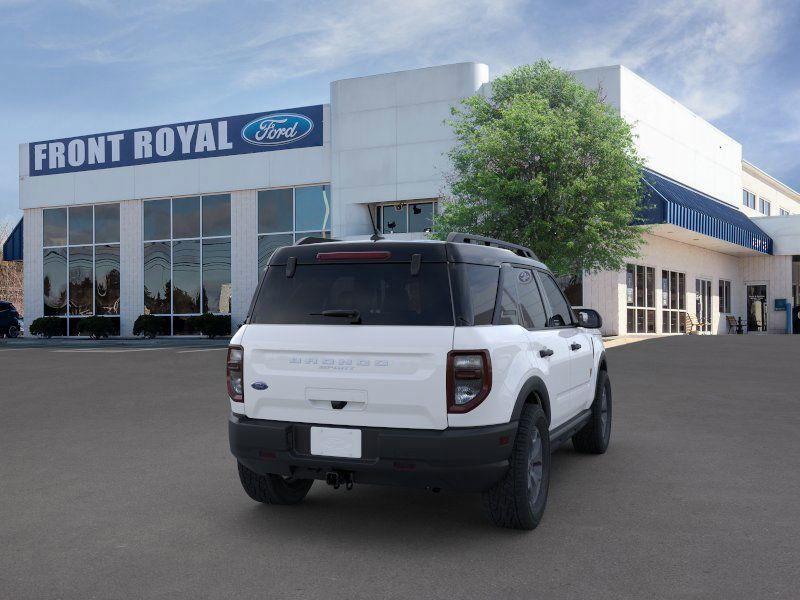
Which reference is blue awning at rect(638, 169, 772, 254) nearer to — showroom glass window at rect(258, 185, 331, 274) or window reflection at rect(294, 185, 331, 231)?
window reflection at rect(294, 185, 331, 231)

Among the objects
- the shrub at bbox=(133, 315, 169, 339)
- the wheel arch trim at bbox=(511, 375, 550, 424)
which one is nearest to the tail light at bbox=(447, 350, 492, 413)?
the wheel arch trim at bbox=(511, 375, 550, 424)

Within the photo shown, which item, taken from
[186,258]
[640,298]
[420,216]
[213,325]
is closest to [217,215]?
[186,258]

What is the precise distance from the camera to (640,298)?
3017 centimetres

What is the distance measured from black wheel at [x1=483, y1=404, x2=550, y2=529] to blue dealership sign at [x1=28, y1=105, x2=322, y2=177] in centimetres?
2679

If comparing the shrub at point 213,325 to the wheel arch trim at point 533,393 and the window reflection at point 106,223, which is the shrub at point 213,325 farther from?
the wheel arch trim at point 533,393

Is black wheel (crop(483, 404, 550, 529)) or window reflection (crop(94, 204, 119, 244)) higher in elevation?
window reflection (crop(94, 204, 119, 244))

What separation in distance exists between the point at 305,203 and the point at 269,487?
2629cm

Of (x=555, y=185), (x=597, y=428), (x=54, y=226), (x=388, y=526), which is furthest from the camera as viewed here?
(x=54, y=226)

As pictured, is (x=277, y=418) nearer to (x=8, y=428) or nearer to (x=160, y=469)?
(x=160, y=469)

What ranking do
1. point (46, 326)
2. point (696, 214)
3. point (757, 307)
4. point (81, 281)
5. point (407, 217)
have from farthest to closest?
1. point (757, 307)
2. point (81, 281)
3. point (46, 326)
4. point (407, 217)
5. point (696, 214)

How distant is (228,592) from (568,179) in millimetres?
18800

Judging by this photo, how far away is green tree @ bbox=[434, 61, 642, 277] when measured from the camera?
21.2m

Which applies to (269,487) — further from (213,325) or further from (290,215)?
(290,215)

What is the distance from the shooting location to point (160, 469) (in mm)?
6887
